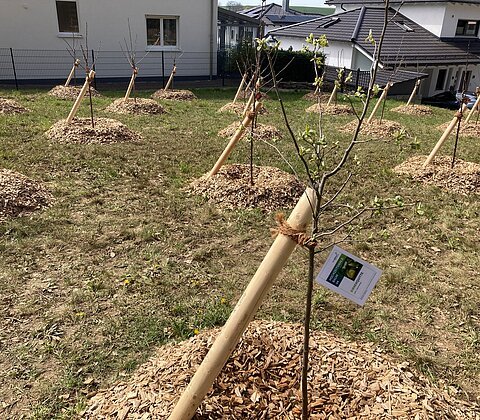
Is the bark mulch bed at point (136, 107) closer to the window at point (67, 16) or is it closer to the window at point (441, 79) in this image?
the window at point (67, 16)

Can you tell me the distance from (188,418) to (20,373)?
1.55m

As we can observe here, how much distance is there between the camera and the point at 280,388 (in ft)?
8.95

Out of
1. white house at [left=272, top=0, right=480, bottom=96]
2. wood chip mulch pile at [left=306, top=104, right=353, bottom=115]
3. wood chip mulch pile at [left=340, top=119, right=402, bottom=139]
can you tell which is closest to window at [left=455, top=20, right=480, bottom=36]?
white house at [left=272, top=0, right=480, bottom=96]

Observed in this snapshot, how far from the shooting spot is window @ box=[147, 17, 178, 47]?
60.5 ft

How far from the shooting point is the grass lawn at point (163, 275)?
3277mm

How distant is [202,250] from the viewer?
4.86 meters

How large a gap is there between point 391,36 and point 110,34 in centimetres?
1518

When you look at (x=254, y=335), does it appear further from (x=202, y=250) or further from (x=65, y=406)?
(x=202, y=250)

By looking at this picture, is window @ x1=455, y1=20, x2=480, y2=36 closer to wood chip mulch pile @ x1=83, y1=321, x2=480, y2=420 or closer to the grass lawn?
the grass lawn

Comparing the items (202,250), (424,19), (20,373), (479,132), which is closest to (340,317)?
(202,250)

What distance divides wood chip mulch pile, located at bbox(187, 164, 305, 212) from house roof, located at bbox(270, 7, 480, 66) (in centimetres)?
1782

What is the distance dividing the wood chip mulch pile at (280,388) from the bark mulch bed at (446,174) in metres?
4.74

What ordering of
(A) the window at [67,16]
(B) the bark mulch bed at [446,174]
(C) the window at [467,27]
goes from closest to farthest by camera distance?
1. (B) the bark mulch bed at [446,174]
2. (A) the window at [67,16]
3. (C) the window at [467,27]

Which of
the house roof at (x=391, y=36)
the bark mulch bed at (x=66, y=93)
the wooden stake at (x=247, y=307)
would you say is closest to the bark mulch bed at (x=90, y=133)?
the bark mulch bed at (x=66, y=93)
